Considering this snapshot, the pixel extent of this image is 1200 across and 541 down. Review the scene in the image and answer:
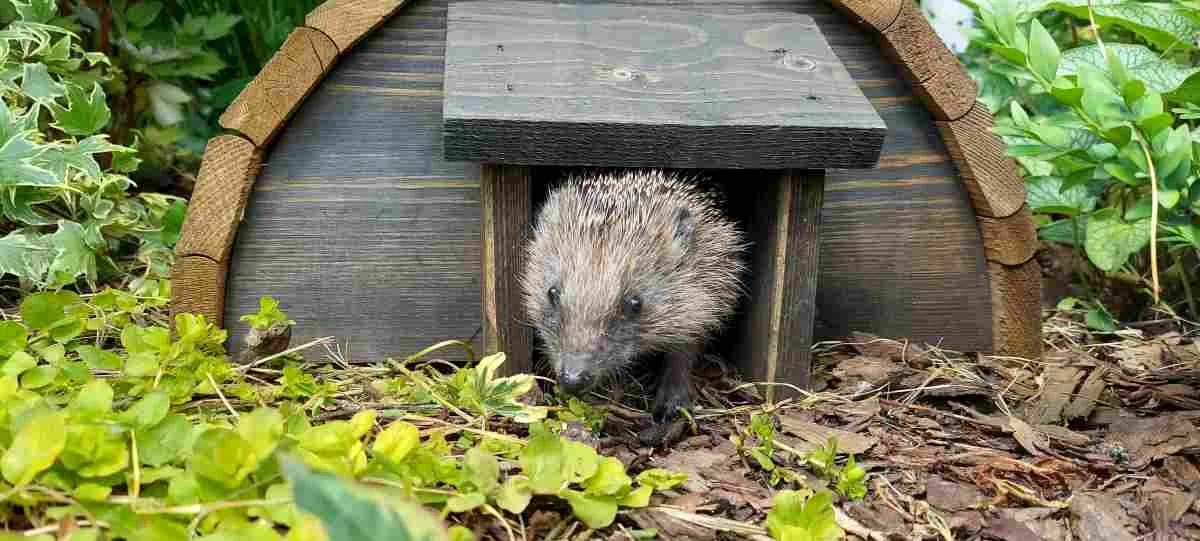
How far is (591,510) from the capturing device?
298cm

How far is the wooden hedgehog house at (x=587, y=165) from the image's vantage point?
393 cm

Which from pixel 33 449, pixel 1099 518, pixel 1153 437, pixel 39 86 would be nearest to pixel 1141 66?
pixel 1153 437

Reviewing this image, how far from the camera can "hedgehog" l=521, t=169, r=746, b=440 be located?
12.8 feet

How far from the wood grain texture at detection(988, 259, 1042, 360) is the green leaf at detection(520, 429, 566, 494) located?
2.56 m

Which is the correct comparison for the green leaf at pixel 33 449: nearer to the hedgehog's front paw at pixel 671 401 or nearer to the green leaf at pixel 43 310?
the green leaf at pixel 43 310

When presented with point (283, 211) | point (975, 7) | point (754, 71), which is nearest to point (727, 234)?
point (754, 71)

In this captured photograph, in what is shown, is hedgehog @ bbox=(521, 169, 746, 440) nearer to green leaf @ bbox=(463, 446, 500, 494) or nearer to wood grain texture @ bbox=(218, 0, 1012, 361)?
wood grain texture @ bbox=(218, 0, 1012, 361)

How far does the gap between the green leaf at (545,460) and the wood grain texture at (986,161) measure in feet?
8.03

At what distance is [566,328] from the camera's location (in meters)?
3.91

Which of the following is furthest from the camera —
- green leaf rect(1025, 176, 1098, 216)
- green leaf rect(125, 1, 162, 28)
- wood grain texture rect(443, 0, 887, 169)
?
green leaf rect(125, 1, 162, 28)

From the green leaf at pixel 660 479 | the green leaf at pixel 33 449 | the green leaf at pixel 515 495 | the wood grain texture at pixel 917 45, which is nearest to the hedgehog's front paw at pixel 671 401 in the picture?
the green leaf at pixel 660 479

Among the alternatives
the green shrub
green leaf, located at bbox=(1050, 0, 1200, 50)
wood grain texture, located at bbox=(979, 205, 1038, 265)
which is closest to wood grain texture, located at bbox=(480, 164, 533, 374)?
the green shrub

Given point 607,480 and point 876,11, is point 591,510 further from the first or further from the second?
point 876,11

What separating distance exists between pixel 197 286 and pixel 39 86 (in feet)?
4.18
